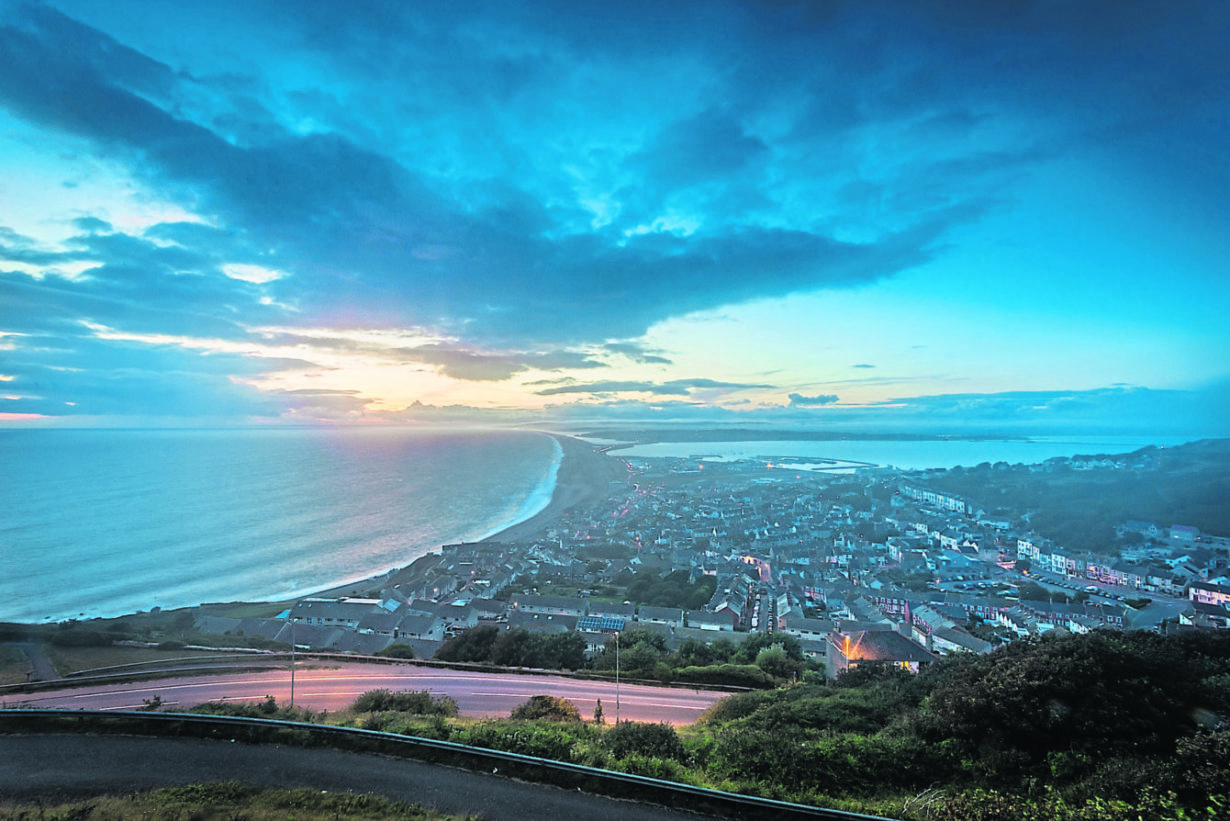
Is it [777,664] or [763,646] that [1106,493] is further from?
[777,664]

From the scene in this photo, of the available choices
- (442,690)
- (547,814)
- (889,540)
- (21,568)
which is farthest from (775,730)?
(21,568)

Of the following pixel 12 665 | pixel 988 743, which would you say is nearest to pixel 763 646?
pixel 988 743

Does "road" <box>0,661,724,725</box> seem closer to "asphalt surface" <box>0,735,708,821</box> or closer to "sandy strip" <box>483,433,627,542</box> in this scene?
"asphalt surface" <box>0,735,708,821</box>

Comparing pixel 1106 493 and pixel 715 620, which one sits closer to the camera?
pixel 715 620

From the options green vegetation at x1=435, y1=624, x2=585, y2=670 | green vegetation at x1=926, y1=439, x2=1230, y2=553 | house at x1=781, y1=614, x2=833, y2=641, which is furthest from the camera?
green vegetation at x1=926, y1=439, x2=1230, y2=553

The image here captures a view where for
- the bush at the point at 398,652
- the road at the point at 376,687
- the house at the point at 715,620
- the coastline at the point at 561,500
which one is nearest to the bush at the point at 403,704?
the road at the point at 376,687

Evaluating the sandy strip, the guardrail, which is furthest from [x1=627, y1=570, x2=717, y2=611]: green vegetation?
the guardrail
